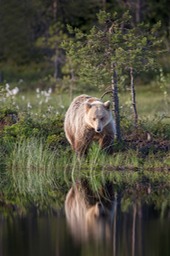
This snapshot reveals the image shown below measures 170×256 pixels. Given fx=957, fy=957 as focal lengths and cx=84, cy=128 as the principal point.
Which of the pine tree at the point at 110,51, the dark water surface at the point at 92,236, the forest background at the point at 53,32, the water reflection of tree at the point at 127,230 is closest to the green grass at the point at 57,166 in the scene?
the water reflection of tree at the point at 127,230

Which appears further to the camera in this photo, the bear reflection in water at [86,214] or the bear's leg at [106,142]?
the bear's leg at [106,142]

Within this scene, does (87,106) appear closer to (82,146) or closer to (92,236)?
(82,146)

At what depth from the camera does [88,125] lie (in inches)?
637

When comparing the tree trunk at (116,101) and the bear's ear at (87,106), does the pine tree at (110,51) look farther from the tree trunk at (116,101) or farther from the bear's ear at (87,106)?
the bear's ear at (87,106)

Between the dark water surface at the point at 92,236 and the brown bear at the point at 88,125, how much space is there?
277 cm

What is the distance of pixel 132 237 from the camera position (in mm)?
11742

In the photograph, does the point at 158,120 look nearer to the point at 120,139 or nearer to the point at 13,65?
the point at 120,139

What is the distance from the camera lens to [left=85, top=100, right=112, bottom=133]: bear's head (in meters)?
15.8

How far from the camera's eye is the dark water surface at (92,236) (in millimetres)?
11133

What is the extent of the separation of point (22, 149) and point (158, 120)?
2884mm

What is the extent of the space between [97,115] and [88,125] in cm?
48

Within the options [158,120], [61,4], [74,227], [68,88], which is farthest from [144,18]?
[74,227]

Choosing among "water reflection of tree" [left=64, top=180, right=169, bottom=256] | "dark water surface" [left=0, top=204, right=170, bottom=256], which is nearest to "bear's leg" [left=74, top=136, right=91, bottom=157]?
"water reflection of tree" [left=64, top=180, right=169, bottom=256]

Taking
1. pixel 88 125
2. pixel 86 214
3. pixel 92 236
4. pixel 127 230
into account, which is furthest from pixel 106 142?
pixel 92 236
